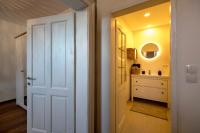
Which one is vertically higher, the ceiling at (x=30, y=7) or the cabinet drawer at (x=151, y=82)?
the ceiling at (x=30, y=7)

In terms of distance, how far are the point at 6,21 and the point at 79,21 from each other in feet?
11.3

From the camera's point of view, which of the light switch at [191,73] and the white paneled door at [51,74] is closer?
the light switch at [191,73]

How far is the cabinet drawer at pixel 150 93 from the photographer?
10.6 feet

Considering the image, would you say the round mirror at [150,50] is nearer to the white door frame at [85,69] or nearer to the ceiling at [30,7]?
the ceiling at [30,7]

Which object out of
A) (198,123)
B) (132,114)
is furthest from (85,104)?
(132,114)

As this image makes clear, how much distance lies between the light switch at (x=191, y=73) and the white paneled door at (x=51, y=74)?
1.26 m

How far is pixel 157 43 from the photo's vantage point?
12.2ft

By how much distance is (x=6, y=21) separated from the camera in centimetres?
356

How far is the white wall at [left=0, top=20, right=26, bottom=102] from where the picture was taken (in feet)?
11.5

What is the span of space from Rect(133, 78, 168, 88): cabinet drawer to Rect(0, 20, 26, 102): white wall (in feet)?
13.3

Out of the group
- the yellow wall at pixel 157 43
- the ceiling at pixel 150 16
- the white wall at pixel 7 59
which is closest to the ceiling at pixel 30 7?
the white wall at pixel 7 59

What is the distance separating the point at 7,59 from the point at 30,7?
210 centimetres

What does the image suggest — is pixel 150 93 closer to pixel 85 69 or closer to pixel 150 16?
pixel 150 16

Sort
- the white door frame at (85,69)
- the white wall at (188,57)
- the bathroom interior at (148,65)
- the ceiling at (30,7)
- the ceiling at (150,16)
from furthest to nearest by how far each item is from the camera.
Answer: the bathroom interior at (148,65) < the ceiling at (150,16) < the ceiling at (30,7) < the white door frame at (85,69) < the white wall at (188,57)
